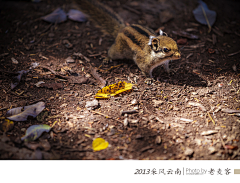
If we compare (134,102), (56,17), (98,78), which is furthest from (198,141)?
(56,17)

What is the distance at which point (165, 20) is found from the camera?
435 cm

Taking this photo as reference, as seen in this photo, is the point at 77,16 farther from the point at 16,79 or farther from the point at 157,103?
the point at 157,103

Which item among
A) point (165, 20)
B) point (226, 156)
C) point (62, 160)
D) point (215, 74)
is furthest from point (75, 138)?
point (165, 20)

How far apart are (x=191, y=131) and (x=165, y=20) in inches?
116

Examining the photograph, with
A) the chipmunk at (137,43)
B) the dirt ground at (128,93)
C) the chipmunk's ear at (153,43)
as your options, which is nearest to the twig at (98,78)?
the dirt ground at (128,93)

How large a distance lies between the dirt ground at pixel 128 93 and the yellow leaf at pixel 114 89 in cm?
9

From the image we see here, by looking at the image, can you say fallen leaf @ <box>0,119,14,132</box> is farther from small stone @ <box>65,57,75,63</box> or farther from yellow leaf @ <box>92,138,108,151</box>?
small stone @ <box>65,57,75,63</box>

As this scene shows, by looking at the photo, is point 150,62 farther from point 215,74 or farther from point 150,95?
point 215,74

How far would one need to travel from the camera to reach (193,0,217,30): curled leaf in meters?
4.19

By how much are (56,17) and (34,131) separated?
3.02 metres

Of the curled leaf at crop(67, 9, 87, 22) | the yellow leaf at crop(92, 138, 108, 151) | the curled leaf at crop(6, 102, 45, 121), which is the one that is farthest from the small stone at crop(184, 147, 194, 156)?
the curled leaf at crop(67, 9, 87, 22)

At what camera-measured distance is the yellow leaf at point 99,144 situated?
2.14 meters

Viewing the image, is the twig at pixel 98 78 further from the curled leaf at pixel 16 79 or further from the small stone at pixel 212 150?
the small stone at pixel 212 150

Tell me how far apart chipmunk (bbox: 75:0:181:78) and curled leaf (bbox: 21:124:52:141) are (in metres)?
1.89
